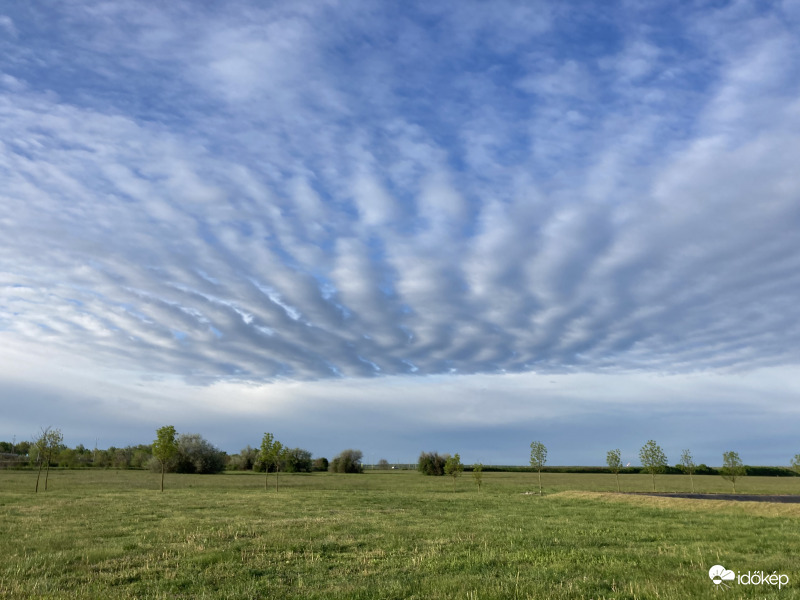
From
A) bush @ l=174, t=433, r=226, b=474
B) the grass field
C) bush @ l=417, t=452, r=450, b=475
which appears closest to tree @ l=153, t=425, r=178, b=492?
the grass field

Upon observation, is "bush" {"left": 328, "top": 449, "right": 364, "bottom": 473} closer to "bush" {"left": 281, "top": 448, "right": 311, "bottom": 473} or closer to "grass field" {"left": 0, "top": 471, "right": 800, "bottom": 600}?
"bush" {"left": 281, "top": 448, "right": 311, "bottom": 473}

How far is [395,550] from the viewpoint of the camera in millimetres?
16562

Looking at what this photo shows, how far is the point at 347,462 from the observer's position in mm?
162375

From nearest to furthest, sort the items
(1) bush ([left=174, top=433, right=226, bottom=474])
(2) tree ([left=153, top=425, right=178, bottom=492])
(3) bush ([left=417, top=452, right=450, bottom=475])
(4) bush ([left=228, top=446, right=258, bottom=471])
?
(2) tree ([left=153, top=425, right=178, bottom=492])
(1) bush ([left=174, top=433, right=226, bottom=474])
(3) bush ([left=417, top=452, right=450, bottom=475])
(4) bush ([left=228, top=446, right=258, bottom=471])

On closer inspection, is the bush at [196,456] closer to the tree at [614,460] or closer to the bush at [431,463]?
the bush at [431,463]

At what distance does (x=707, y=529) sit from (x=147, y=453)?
6577 inches

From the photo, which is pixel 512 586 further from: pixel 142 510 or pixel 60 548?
pixel 142 510

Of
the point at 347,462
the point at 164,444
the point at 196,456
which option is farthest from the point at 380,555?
the point at 347,462

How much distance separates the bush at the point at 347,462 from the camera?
16250 centimetres

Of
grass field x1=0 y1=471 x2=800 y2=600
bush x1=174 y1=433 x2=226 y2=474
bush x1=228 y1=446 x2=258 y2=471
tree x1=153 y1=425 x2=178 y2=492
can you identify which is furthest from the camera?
bush x1=228 y1=446 x2=258 y2=471

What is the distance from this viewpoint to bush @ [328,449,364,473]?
162 metres

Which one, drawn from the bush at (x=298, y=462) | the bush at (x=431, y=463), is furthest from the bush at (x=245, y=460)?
the bush at (x=431, y=463)

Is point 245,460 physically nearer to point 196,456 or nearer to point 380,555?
point 196,456

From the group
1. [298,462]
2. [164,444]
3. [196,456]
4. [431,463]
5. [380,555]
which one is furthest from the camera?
[298,462]
